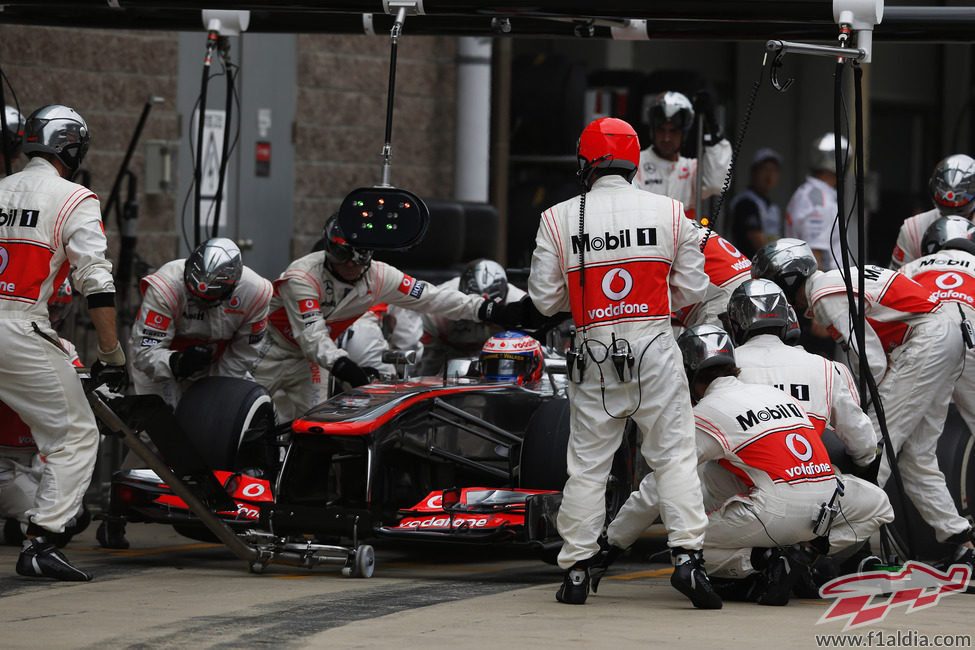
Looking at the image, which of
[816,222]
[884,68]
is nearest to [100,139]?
[816,222]

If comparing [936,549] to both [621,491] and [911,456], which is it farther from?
[621,491]

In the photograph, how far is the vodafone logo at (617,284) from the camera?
7.01m

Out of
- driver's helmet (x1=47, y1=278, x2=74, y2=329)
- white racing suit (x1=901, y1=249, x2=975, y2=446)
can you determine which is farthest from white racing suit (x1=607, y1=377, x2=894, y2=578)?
driver's helmet (x1=47, y1=278, x2=74, y2=329)

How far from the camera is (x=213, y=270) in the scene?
351 inches

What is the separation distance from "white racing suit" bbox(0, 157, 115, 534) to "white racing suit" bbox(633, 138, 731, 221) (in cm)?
411

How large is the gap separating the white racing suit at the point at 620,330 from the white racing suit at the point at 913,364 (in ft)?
4.09

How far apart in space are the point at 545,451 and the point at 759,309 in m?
1.24

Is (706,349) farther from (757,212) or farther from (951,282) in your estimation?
(757,212)

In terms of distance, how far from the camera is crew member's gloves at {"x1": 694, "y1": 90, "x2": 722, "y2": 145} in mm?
10445

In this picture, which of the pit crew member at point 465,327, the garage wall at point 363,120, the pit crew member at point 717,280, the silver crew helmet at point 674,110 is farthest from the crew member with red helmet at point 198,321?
the garage wall at point 363,120

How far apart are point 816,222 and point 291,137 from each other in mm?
4369

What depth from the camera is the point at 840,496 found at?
7164mm

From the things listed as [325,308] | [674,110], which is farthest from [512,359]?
[674,110]

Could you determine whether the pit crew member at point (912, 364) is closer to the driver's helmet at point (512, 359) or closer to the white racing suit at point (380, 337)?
the driver's helmet at point (512, 359)
